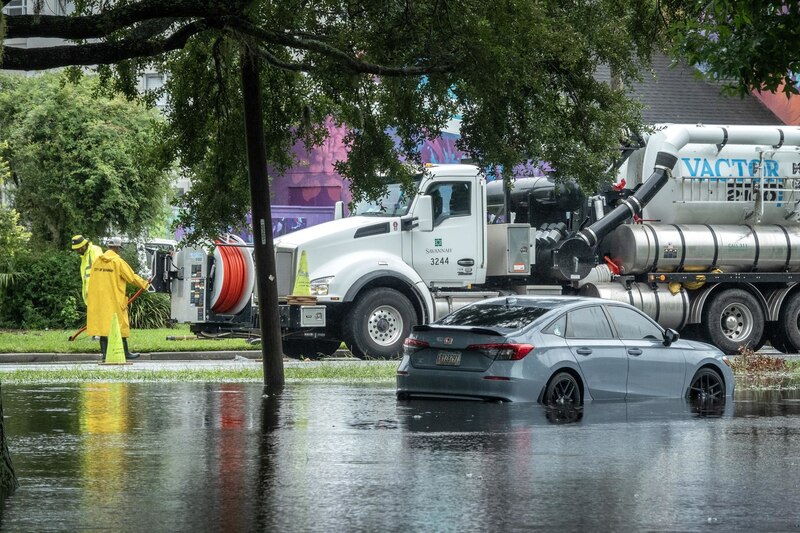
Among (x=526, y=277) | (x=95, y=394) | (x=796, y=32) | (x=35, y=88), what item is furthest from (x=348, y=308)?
(x=35, y=88)

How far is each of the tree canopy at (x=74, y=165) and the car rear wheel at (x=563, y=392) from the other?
23046mm

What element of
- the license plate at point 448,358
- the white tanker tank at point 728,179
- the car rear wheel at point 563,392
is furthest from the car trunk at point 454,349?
the white tanker tank at point 728,179

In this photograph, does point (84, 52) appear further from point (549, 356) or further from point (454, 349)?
point (549, 356)

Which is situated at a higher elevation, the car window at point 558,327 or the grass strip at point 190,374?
the car window at point 558,327

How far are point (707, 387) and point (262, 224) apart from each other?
19.1 ft

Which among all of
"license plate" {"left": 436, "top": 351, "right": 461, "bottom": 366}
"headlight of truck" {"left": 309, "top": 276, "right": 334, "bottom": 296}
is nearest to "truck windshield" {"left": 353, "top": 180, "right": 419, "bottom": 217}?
"headlight of truck" {"left": 309, "top": 276, "right": 334, "bottom": 296}

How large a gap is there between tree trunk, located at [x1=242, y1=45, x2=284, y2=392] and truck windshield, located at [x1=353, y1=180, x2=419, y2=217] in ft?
18.2

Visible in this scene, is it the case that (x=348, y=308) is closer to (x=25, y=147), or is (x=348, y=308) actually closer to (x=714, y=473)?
(x=714, y=473)

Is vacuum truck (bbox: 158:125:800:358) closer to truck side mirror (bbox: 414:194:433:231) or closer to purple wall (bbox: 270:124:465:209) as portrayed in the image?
truck side mirror (bbox: 414:194:433:231)

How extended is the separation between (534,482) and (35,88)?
100 ft

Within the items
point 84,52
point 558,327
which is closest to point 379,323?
point 558,327

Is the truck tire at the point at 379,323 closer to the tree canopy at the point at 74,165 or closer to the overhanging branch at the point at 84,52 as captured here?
the overhanging branch at the point at 84,52

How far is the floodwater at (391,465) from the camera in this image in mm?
8078

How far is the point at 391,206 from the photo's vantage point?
924 inches
